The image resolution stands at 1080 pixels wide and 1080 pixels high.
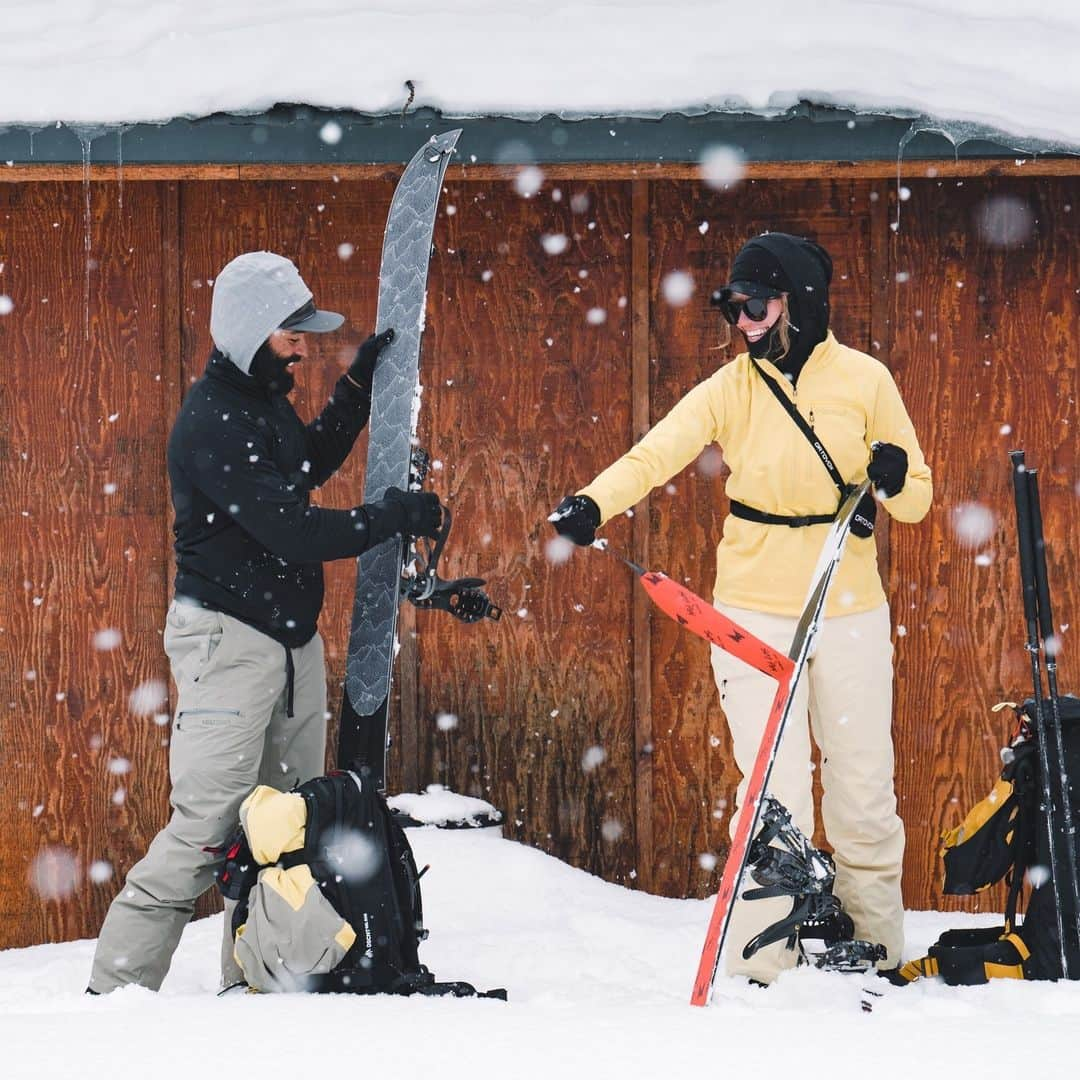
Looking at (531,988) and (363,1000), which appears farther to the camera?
(531,988)

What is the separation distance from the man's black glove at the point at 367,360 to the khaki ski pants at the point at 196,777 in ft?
2.84

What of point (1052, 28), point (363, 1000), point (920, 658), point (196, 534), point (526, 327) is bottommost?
point (363, 1000)

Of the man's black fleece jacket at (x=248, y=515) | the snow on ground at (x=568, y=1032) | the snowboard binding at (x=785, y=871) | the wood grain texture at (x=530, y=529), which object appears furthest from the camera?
the wood grain texture at (x=530, y=529)

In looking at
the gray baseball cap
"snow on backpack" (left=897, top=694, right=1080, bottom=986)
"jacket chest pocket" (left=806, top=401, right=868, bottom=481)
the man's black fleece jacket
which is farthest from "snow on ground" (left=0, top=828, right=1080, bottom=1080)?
the gray baseball cap

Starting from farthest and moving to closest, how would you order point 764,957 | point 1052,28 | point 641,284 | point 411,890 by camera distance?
1. point 641,284
2. point 1052,28
3. point 764,957
4. point 411,890

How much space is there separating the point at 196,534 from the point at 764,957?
1.87 metres

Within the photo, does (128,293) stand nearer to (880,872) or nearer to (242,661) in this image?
(242,661)

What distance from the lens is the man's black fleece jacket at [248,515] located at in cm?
302

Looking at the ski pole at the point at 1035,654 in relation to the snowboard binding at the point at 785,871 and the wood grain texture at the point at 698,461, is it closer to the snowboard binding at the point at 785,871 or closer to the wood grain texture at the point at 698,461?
the snowboard binding at the point at 785,871

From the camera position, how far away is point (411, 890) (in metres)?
2.98

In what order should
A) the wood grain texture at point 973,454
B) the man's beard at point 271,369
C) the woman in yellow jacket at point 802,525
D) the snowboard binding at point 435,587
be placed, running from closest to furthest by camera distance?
the man's beard at point 271,369
the woman in yellow jacket at point 802,525
the snowboard binding at point 435,587
the wood grain texture at point 973,454

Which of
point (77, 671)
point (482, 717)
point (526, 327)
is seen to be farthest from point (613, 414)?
point (77, 671)

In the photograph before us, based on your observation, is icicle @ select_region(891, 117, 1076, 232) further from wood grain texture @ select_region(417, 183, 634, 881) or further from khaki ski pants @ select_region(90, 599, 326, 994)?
khaki ski pants @ select_region(90, 599, 326, 994)

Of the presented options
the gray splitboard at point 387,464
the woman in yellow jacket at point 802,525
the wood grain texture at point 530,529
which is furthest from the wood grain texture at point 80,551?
the woman in yellow jacket at point 802,525
